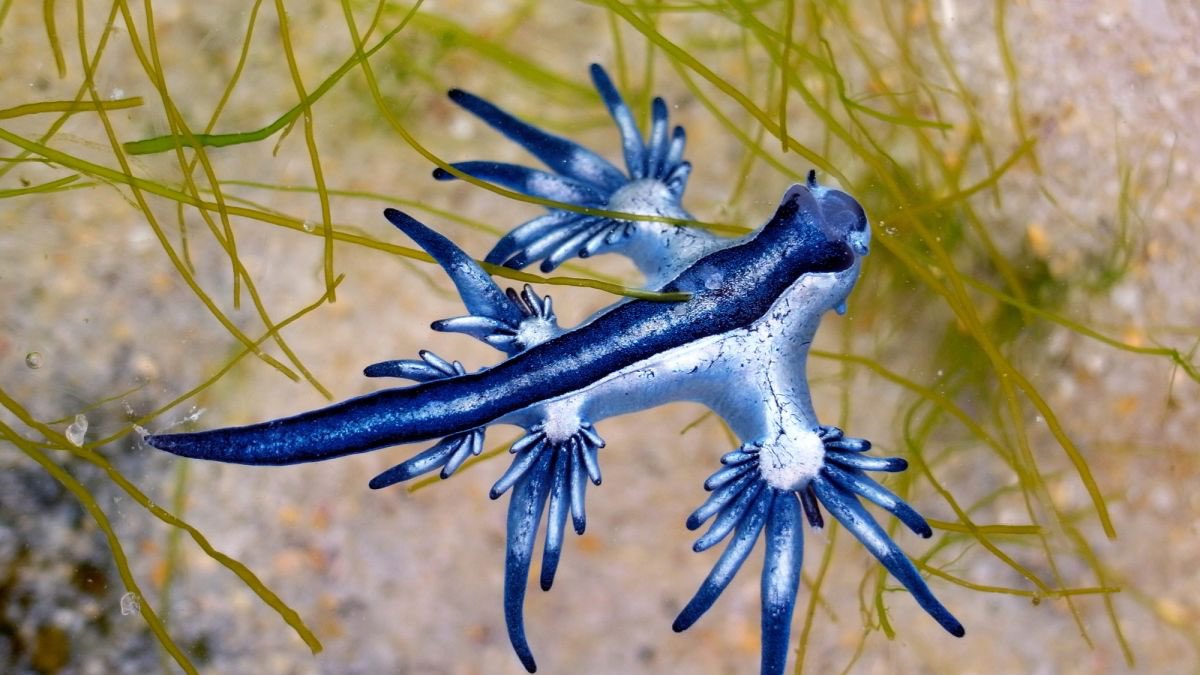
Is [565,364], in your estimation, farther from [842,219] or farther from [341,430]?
[842,219]

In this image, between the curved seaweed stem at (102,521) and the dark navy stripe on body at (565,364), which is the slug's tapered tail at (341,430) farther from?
the curved seaweed stem at (102,521)

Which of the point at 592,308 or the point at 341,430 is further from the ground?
the point at 592,308

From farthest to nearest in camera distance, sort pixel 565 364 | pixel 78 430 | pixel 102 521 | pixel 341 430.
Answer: pixel 78 430, pixel 102 521, pixel 565 364, pixel 341 430

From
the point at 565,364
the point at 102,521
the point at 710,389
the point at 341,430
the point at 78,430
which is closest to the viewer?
the point at 341,430

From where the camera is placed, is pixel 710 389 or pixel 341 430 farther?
pixel 710 389

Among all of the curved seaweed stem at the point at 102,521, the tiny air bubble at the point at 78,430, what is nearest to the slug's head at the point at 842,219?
the curved seaweed stem at the point at 102,521

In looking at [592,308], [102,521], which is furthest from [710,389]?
[102,521]

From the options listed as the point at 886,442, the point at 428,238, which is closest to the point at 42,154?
the point at 428,238
